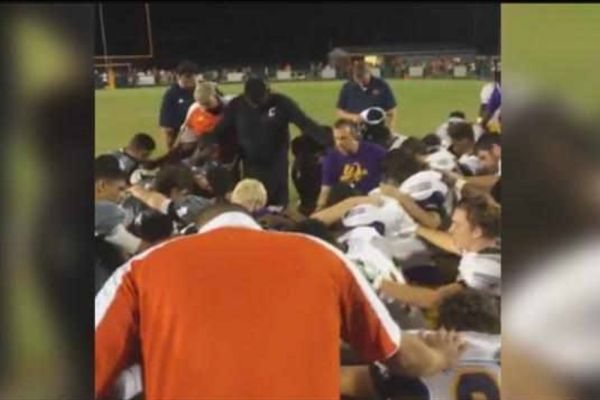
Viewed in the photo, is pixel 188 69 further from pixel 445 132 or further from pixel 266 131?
pixel 445 132

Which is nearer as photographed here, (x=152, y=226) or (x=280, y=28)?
(x=280, y=28)

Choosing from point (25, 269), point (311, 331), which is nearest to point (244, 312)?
point (311, 331)

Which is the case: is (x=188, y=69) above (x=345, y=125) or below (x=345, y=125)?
above

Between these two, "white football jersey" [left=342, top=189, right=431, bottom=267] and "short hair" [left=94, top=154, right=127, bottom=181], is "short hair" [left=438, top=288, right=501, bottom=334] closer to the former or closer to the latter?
"white football jersey" [left=342, top=189, right=431, bottom=267]

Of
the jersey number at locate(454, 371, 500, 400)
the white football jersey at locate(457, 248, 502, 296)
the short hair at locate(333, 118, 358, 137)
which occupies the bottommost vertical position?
the jersey number at locate(454, 371, 500, 400)

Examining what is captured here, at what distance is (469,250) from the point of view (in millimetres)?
4129

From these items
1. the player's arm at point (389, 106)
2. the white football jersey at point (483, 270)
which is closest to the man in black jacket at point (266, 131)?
the player's arm at point (389, 106)

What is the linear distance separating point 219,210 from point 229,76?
0.49m

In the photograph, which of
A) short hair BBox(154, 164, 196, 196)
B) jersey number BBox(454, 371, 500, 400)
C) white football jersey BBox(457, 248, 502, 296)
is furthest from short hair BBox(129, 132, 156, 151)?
jersey number BBox(454, 371, 500, 400)

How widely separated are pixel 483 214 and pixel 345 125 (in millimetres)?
593

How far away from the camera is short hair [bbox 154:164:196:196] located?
420 centimetres

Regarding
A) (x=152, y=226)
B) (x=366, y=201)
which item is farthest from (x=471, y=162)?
(x=152, y=226)

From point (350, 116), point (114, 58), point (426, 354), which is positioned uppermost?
point (114, 58)

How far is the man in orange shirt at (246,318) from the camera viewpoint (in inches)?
162
